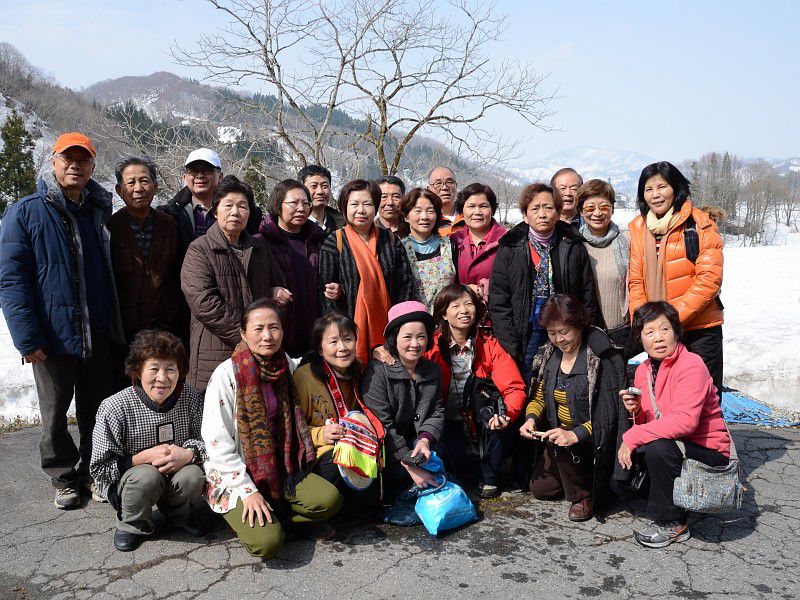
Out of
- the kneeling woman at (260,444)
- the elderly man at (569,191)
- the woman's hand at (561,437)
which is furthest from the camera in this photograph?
the elderly man at (569,191)

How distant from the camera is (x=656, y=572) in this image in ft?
10.0

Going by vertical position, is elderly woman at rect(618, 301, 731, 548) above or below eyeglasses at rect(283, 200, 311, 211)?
below

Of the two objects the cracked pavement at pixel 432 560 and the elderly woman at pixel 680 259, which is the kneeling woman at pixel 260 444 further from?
the elderly woman at pixel 680 259

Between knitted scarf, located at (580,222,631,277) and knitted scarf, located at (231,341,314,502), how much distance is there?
240 centimetres

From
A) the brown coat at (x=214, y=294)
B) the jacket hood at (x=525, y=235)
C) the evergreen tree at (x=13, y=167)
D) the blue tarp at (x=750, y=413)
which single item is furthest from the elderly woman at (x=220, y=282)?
the evergreen tree at (x=13, y=167)

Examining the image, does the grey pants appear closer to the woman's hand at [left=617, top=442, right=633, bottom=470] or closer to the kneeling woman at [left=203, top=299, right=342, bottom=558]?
the kneeling woman at [left=203, top=299, right=342, bottom=558]

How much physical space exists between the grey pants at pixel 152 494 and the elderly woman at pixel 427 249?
204cm

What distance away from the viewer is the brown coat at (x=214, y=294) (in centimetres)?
378

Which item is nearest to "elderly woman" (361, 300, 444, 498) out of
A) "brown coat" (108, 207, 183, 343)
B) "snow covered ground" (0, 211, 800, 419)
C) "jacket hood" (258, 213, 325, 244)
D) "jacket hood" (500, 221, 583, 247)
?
"jacket hood" (500, 221, 583, 247)

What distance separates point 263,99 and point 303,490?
9506 mm

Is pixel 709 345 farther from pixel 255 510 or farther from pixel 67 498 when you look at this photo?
pixel 67 498

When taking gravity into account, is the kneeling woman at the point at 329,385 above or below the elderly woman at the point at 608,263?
below

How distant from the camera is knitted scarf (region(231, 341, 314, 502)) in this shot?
331 cm

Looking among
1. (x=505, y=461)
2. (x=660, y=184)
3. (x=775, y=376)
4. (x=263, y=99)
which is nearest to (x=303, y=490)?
(x=505, y=461)
